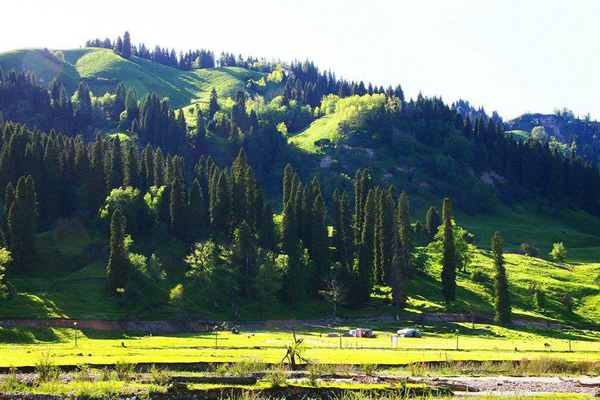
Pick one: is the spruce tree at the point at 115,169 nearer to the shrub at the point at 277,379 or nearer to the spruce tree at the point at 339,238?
the spruce tree at the point at 339,238

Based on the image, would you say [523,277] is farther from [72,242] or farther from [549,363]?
[72,242]

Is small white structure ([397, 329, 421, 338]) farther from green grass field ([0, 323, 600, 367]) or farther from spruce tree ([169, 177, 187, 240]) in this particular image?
spruce tree ([169, 177, 187, 240])

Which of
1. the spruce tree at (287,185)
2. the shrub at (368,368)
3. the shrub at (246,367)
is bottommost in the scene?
the shrub at (368,368)

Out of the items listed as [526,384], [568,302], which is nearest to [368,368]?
[526,384]

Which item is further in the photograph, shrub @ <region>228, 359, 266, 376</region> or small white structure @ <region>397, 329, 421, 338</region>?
small white structure @ <region>397, 329, 421, 338</region>

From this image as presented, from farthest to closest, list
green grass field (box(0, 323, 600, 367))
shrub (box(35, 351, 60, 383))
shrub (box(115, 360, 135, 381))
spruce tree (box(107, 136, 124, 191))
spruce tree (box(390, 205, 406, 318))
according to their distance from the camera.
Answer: spruce tree (box(107, 136, 124, 191))
spruce tree (box(390, 205, 406, 318))
green grass field (box(0, 323, 600, 367))
shrub (box(115, 360, 135, 381))
shrub (box(35, 351, 60, 383))

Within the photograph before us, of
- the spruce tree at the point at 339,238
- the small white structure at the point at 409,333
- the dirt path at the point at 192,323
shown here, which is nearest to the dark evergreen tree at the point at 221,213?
the spruce tree at the point at 339,238

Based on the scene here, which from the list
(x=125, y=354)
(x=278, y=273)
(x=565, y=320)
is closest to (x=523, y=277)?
(x=565, y=320)

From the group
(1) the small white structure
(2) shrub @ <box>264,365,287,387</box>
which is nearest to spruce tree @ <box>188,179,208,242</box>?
(1) the small white structure

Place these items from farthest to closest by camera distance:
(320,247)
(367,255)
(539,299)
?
(320,247) < (367,255) < (539,299)

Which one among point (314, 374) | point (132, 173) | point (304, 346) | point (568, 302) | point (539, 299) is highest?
point (132, 173)

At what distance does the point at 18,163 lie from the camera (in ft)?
438

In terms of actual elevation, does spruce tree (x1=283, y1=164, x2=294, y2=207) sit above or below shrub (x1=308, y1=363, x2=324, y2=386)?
above

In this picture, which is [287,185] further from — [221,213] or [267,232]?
[267,232]
